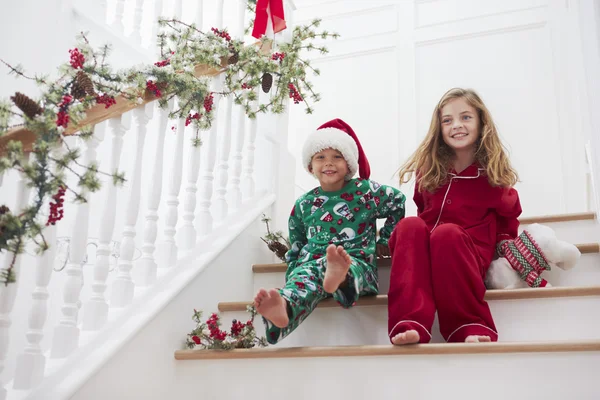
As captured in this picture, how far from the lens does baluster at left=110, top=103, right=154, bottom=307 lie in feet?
4.93

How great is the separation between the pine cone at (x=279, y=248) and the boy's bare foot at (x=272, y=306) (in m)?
0.69

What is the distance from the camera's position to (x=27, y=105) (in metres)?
1.05

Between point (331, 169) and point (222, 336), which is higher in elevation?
point (331, 169)

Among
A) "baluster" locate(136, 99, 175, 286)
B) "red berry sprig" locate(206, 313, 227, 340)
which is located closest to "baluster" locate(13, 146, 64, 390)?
"baluster" locate(136, 99, 175, 286)

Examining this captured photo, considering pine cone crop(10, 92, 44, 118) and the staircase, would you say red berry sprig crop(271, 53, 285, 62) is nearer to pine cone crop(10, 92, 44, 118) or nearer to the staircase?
the staircase

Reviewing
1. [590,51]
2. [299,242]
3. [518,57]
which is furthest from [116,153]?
[518,57]

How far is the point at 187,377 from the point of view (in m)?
1.54

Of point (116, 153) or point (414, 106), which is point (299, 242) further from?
point (414, 106)

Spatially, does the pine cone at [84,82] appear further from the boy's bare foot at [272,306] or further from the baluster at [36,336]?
the boy's bare foot at [272,306]

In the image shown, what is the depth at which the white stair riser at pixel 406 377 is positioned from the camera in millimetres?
1200

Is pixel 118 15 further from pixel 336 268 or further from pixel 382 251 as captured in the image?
pixel 336 268

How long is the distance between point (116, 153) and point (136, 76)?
20 centimetres

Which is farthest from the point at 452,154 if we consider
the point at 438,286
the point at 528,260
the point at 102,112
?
the point at 102,112

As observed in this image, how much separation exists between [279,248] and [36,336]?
102 cm
